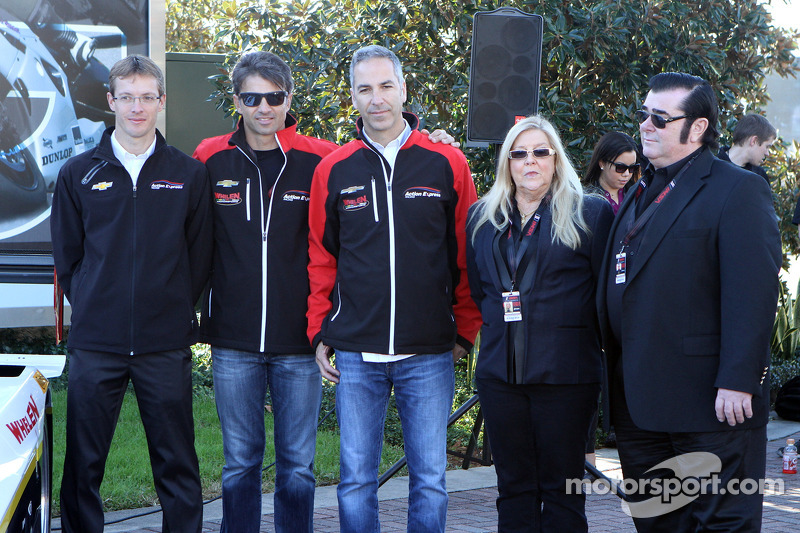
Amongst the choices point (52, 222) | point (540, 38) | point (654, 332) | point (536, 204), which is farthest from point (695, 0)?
point (52, 222)

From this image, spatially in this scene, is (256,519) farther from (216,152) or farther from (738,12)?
(738,12)

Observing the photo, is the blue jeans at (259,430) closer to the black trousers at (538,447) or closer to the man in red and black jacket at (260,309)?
the man in red and black jacket at (260,309)

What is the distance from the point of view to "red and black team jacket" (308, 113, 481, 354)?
370 centimetres

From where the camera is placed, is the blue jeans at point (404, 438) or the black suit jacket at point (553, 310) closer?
the black suit jacket at point (553, 310)

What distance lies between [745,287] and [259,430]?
2108 millimetres

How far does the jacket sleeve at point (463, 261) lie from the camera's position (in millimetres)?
3902

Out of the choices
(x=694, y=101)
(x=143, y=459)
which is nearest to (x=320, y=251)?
(x=694, y=101)

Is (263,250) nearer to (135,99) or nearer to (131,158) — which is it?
(131,158)

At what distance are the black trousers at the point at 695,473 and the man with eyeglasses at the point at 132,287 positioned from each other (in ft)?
6.13

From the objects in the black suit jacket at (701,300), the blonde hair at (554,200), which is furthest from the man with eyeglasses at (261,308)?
the black suit jacket at (701,300)

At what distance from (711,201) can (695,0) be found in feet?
17.9

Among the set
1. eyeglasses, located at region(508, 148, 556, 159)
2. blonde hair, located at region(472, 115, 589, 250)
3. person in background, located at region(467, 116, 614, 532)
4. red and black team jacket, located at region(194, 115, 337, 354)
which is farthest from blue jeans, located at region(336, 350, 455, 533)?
eyeglasses, located at region(508, 148, 556, 159)

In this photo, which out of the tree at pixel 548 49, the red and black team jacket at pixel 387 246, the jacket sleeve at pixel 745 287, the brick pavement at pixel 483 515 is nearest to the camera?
the jacket sleeve at pixel 745 287

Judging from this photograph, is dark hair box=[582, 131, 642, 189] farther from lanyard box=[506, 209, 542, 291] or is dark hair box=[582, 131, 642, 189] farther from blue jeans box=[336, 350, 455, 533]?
blue jeans box=[336, 350, 455, 533]
